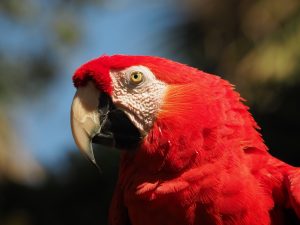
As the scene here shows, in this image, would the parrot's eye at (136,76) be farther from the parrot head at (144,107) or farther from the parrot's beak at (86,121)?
the parrot's beak at (86,121)

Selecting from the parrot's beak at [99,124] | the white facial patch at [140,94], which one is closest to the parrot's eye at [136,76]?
the white facial patch at [140,94]

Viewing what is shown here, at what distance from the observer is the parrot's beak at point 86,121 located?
2.33 metres

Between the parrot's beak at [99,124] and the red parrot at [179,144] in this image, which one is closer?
the red parrot at [179,144]

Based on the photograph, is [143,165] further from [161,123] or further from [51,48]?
[51,48]

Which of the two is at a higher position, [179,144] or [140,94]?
[140,94]

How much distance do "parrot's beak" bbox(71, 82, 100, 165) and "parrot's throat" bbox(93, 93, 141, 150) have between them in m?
0.02

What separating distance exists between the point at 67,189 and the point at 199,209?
339cm

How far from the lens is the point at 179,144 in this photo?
227 cm

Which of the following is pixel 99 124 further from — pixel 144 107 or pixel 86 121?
pixel 144 107

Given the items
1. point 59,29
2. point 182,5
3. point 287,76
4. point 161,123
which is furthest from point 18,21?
point 161,123

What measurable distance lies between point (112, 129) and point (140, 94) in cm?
16

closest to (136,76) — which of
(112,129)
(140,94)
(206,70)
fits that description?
(140,94)

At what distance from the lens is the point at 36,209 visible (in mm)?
5520

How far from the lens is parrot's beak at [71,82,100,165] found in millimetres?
2330
